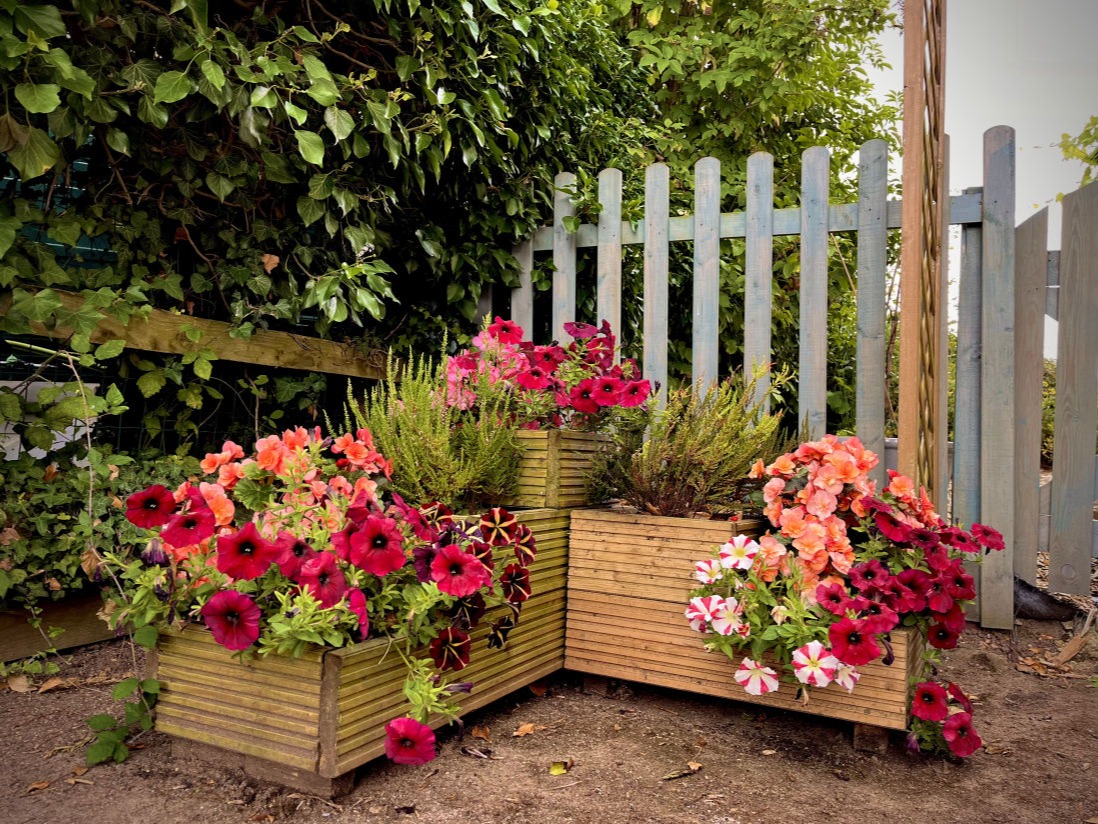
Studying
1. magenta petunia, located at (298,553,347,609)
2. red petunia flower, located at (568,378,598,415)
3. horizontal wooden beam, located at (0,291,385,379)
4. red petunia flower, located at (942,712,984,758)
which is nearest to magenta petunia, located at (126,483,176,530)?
magenta petunia, located at (298,553,347,609)

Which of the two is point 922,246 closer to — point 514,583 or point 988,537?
point 988,537

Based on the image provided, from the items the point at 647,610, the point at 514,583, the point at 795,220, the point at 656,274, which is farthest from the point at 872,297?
the point at 514,583

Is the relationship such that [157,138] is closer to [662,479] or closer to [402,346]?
[402,346]

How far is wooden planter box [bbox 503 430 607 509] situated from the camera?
7.64ft

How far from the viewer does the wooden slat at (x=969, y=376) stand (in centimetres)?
302

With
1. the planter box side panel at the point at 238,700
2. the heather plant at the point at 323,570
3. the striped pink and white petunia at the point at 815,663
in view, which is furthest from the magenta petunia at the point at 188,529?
the striped pink and white petunia at the point at 815,663

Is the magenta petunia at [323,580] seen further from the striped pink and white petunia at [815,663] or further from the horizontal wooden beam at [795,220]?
the horizontal wooden beam at [795,220]

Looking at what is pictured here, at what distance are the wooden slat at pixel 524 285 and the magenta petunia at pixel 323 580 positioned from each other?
2.21m

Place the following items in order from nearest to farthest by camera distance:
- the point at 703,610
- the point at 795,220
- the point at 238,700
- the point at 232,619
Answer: the point at 232,619 < the point at 238,700 < the point at 703,610 < the point at 795,220

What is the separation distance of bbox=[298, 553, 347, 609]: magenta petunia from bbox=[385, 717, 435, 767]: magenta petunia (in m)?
0.27

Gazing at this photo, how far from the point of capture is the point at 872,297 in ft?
9.69

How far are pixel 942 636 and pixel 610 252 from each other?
2091 millimetres

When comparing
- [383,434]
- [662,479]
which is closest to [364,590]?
[383,434]

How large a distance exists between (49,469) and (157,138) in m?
1.08
